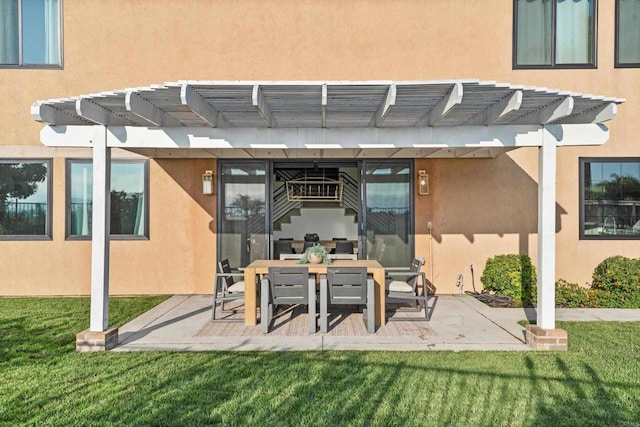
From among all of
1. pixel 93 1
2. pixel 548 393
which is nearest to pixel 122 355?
pixel 548 393

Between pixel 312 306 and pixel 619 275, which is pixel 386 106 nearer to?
pixel 312 306

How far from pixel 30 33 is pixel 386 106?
747cm

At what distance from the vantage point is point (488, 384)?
3.65 metres

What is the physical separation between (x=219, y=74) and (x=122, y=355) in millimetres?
5330

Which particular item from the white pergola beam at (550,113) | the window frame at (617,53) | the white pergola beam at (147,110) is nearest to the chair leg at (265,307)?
the white pergola beam at (147,110)

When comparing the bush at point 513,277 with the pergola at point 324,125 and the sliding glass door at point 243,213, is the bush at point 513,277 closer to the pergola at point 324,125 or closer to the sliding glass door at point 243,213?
the pergola at point 324,125

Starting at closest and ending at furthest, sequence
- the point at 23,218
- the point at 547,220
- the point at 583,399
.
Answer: the point at 583,399, the point at 547,220, the point at 23,218

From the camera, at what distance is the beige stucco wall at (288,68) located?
7.63 metres

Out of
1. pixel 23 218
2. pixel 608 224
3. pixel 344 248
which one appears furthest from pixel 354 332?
pixel 23 218

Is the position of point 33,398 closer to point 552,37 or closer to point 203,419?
point 203,419

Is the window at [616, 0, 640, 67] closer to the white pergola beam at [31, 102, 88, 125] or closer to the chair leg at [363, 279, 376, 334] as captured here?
the chair leg at [363, 279, 376, 334]

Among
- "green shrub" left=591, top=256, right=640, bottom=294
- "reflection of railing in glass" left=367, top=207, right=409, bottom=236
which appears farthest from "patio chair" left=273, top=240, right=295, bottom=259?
"green shrub" left=591, top=256, right=640, bottom=294

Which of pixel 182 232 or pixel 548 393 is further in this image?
pixel 182 232

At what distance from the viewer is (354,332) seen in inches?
208
